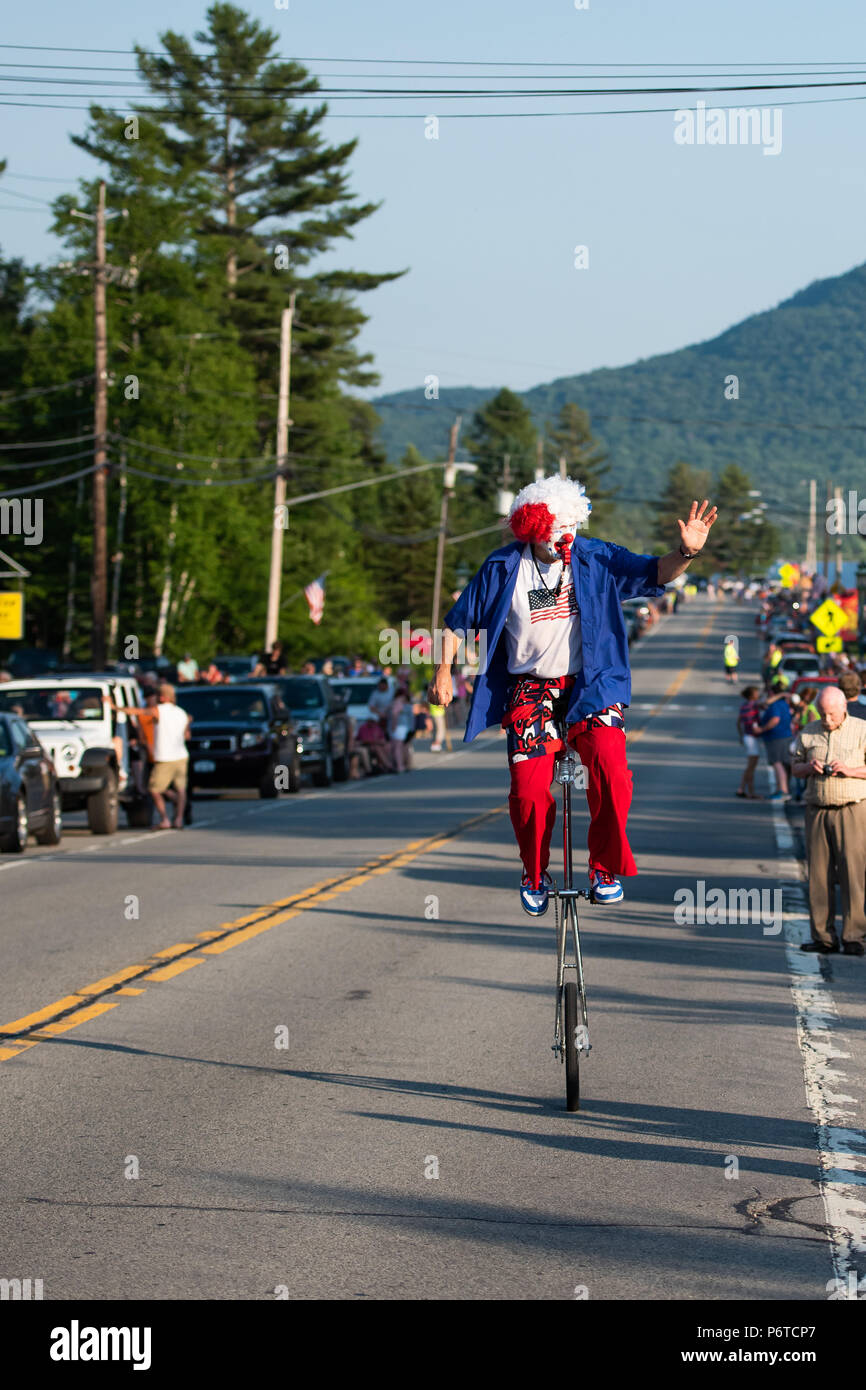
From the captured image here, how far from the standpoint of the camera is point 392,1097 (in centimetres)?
827

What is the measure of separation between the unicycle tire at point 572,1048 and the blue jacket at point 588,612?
3.73ft

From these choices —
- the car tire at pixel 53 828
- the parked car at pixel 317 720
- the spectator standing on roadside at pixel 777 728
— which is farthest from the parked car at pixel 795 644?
the car tire at pixel 53 828

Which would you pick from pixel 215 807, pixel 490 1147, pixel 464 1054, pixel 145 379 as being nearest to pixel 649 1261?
pixel 490 1147

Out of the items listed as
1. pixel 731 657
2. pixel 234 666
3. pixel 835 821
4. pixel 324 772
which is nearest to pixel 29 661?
pixel 234 666

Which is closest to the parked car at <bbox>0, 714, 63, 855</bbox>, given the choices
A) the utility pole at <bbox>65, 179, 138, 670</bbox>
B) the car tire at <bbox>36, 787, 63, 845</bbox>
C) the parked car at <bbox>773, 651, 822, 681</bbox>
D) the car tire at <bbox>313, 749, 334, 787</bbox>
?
the car tire at <bbox>36, 787, 63, 845</bbox>

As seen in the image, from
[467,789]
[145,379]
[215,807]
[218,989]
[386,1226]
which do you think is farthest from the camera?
[145,379]

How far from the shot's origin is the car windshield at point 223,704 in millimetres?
29859

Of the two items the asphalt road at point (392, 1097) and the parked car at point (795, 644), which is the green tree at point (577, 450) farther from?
the asphalt road at point (392, 1097)

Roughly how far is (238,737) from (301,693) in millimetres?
4343

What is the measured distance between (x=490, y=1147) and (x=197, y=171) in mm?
70952

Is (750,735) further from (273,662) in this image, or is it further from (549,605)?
(549,605)

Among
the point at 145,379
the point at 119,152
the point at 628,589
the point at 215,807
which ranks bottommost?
the point at 215,807

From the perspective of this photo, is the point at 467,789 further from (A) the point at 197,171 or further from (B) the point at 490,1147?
(A) the point at 197,171
